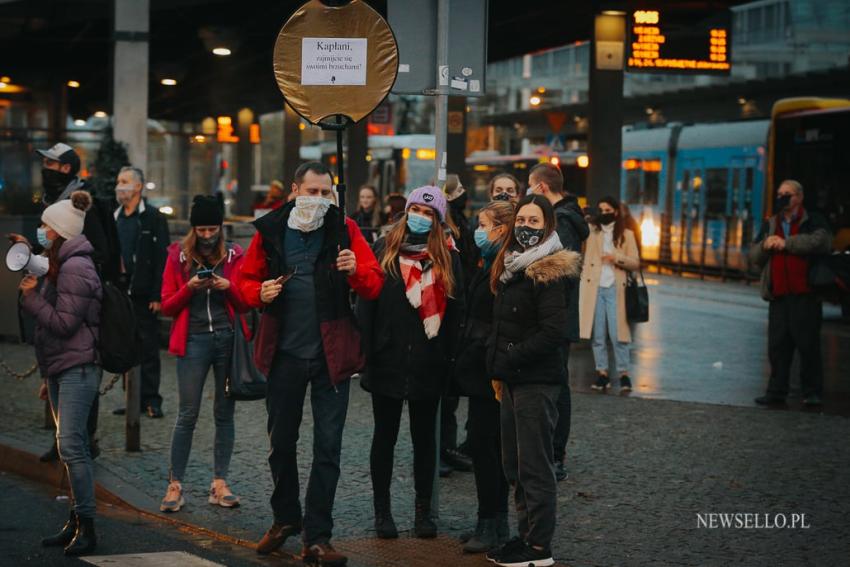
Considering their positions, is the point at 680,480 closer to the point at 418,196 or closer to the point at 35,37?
the point at 418,196

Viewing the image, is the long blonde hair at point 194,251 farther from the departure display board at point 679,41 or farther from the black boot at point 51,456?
the departure display board at point 679,41

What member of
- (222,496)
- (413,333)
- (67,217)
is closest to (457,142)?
(222,496)

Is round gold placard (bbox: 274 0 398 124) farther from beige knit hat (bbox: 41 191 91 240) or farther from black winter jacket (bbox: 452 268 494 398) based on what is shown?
beige knit hat (bbox: 41 191 91 240)

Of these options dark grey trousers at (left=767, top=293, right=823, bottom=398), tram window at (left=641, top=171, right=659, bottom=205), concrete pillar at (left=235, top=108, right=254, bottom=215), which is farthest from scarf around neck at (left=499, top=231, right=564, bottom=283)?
concrete pillar at (left=235, top=108, right=254, bottom=215)

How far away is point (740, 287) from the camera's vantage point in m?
29.1

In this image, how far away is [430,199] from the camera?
7367 mm

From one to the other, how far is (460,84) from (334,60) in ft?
2.98

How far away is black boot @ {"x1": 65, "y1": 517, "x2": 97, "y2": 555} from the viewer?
7223 millimetres

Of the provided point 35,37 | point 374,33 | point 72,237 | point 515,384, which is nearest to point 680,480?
point 515,384

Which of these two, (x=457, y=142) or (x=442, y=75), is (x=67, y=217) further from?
(x=457, y=142)

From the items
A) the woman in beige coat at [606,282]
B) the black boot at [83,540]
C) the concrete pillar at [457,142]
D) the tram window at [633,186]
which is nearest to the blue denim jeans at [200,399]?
the black boot at [83,540]

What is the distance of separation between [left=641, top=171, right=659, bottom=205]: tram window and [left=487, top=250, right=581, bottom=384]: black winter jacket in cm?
2924

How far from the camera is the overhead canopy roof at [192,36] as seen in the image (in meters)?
20.6

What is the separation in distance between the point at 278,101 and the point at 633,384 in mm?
29467
